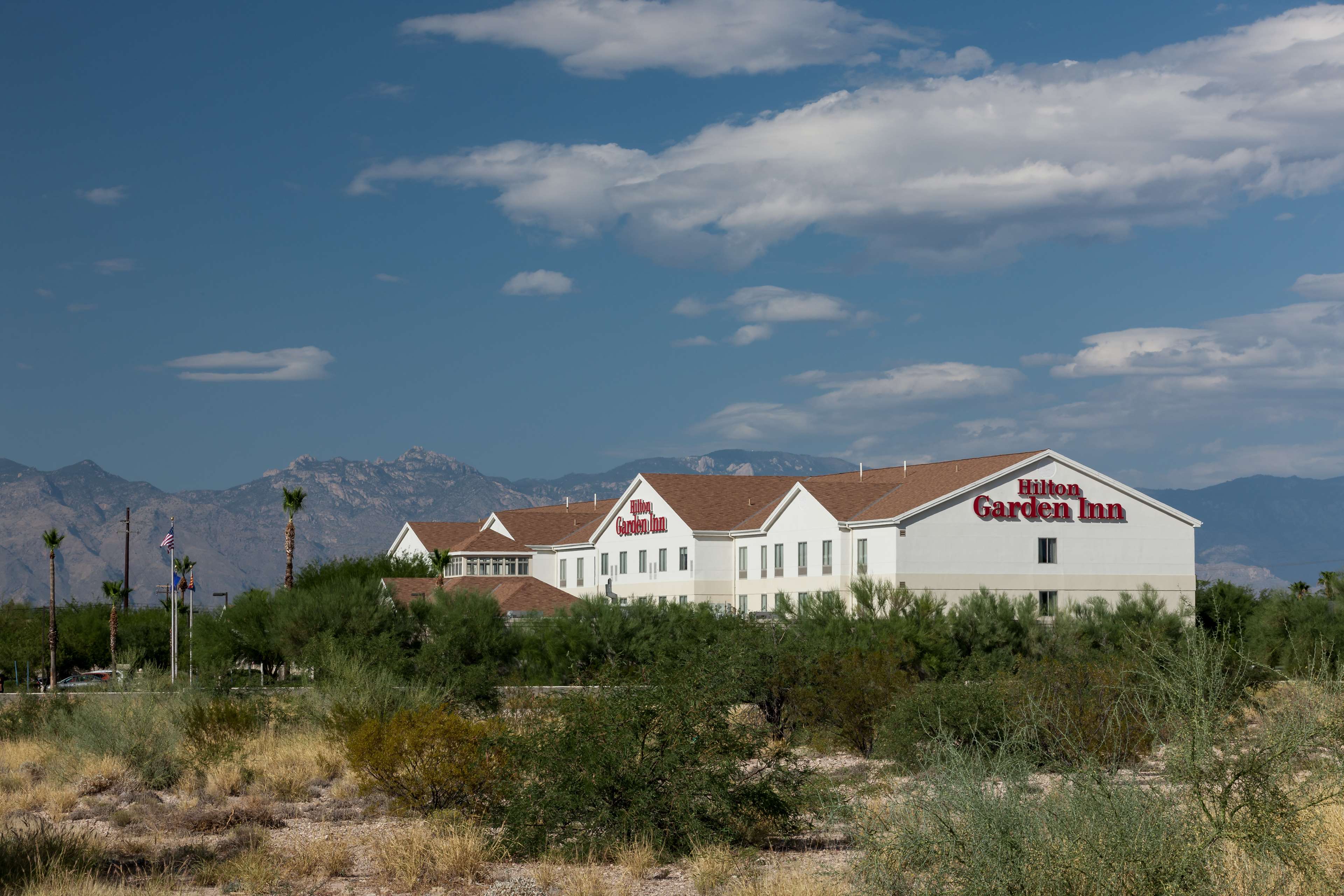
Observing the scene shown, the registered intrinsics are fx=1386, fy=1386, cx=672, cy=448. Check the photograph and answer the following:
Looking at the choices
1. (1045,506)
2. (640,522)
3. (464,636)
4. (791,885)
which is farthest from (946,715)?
(640,522)

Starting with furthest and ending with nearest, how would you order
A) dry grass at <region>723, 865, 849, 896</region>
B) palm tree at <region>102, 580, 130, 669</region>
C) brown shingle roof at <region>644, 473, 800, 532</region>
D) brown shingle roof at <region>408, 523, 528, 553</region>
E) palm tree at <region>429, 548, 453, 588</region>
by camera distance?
brown shingle roof at <region>408, 523, 528, 553</region>
brown shingle roof at <region>644, 473, 800, 532</region>
palm tree at <region>429, 548, 453, 588</region>
palm tree at <region>102, 580, 130, 669</region>
dry grass at <region>723, 865, 849, 896</region>

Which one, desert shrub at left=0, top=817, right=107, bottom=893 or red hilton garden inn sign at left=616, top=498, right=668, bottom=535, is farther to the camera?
red hilton garden inn sign at left=616, top=498, right=668, bottom=535

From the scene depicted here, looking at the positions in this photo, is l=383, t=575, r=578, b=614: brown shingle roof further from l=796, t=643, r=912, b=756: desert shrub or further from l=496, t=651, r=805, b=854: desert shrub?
l=496, t=651, r=805, b=854: desert shrub

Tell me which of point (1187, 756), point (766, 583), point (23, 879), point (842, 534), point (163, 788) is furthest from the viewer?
point (766, 583)

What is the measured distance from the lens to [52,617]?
6456 centimetres

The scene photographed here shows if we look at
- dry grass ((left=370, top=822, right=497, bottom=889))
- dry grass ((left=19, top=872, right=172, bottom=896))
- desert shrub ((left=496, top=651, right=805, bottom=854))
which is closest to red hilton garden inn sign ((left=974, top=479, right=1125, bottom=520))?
desert shrub ((left=496, top=651, right=805, bottom=854))

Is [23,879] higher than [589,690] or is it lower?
lower

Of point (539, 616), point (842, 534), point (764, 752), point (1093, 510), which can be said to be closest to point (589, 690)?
point (764, 752)

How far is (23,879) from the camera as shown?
13.0 metres

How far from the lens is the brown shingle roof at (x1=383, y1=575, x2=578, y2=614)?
63.1 meters

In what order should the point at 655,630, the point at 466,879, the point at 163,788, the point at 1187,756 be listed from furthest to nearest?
the point at 655,630, the point at 163,788, the point at 466,879, the point at 1187,756

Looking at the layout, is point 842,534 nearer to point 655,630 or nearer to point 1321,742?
point 655,630

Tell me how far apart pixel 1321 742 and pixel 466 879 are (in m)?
8.33

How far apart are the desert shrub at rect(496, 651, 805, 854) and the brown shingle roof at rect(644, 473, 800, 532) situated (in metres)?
53.3
